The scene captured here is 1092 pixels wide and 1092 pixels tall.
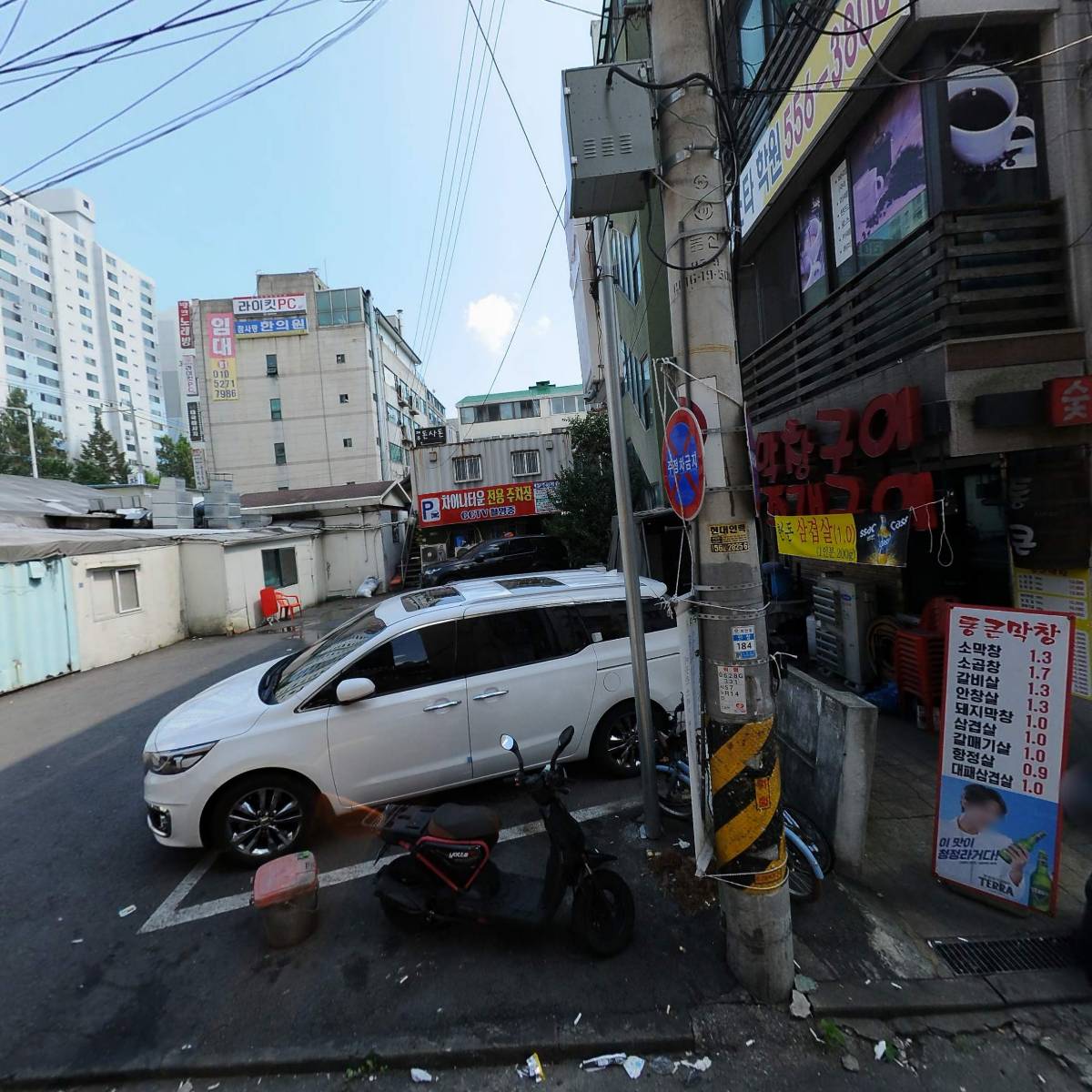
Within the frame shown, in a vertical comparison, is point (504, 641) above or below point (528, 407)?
below

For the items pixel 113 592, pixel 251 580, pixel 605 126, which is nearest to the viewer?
pixel 605 126

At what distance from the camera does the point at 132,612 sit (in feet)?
41.9

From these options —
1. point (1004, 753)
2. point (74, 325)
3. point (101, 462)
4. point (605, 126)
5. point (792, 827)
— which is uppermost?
point (74, 325)

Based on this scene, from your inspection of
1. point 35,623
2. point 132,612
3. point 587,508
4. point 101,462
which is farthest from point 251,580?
point 101,462

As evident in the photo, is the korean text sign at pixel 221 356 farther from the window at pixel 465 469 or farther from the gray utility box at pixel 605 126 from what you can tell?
the gray utility box at pixel 605 126

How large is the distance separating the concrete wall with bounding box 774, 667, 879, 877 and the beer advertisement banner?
1.82 m

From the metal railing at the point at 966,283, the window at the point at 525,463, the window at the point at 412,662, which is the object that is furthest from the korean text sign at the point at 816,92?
the window at the point at 525,463

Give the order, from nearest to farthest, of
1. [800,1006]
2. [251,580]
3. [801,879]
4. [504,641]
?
1. [800,1006]
2. [801,879]
3. [504,641]
4. [251,580]

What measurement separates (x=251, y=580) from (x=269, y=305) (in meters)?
30.1

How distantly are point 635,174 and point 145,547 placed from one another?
46.4 ft

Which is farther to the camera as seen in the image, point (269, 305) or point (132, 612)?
point (269, 305)

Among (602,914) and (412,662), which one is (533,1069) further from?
(412,662)

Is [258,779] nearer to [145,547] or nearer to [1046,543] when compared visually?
[1046,543]

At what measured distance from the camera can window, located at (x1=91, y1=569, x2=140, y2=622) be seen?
11.8 meters
